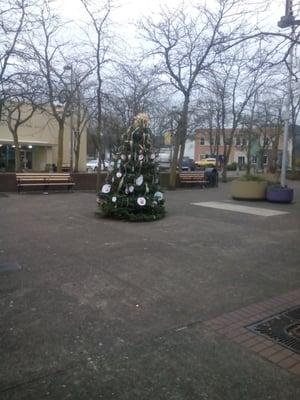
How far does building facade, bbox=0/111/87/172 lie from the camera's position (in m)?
37.0


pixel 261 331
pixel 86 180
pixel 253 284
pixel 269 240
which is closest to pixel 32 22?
pixel 86 180

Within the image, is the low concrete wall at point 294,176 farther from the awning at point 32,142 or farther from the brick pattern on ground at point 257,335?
the brick pattern on ground at point 257,335

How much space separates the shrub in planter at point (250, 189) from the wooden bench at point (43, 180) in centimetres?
692

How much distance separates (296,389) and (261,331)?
1.06 metres

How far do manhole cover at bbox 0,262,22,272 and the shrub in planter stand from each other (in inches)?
436

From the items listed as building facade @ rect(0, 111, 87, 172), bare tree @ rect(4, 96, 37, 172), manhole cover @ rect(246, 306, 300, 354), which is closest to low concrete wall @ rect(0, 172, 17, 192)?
bare tree @ rect(4, 96, 37, 172)

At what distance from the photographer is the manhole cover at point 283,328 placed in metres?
4.15

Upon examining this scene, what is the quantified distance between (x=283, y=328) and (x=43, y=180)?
14459mm

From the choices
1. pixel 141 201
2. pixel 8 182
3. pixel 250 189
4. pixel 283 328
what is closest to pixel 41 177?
pixel 8 182

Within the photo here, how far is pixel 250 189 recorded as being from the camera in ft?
52.2

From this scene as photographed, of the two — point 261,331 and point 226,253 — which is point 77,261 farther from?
point 261,331

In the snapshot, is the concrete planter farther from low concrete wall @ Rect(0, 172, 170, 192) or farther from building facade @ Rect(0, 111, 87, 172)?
building facade @ Rect(0, 111, 87, 172)

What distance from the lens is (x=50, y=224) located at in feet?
32.5

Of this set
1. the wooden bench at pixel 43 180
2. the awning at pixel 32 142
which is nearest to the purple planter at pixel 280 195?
the wooden bench at pixel 43 180
